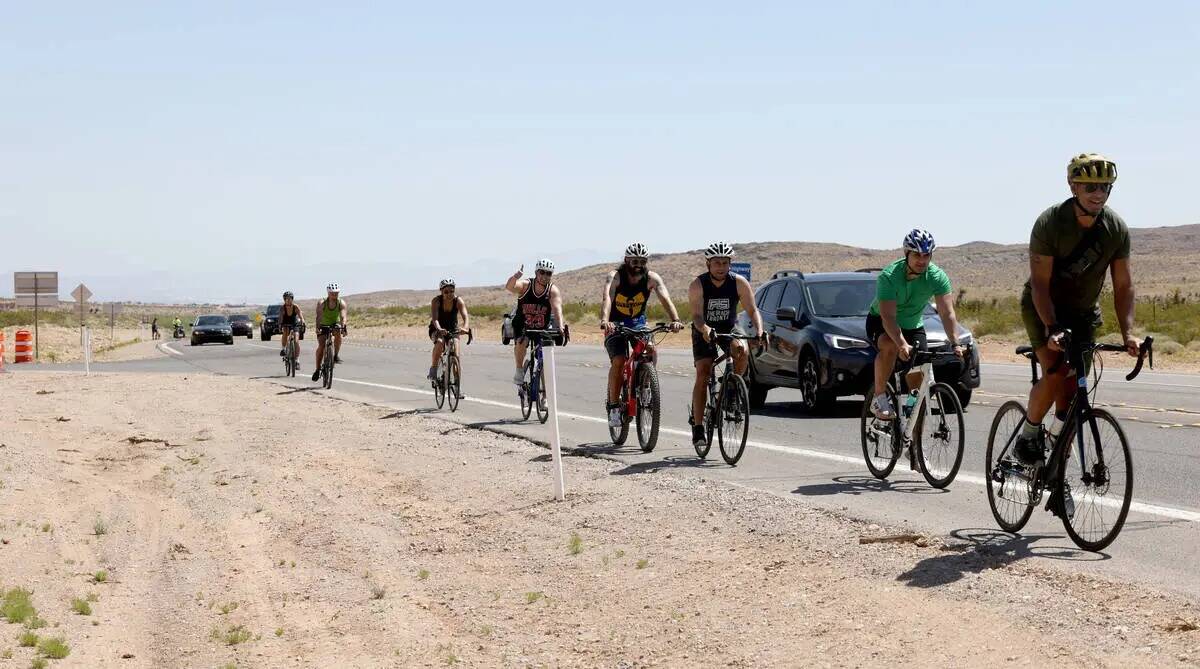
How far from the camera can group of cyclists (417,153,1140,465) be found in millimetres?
7109

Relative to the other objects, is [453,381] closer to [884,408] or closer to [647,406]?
[647,406]

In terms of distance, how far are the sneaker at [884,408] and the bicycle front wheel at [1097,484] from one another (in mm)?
2623

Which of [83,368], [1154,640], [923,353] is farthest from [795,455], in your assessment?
[83,368]

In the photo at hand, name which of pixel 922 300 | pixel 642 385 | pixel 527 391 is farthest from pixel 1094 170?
pixel 527 391

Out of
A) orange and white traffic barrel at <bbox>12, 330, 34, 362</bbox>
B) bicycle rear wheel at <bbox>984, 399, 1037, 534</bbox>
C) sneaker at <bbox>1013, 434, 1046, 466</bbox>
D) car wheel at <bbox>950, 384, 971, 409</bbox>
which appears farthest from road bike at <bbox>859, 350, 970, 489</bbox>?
orange and white traffic barrel at <bbox>12, 330, 34, 362</bbox>

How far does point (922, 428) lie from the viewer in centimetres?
1005

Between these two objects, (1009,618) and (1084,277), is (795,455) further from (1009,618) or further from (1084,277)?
(1009,618)

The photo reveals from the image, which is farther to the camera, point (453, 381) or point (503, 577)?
point (453, 381)

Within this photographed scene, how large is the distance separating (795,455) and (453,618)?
577 cm

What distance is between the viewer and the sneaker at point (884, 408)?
1015cm

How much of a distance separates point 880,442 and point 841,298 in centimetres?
720

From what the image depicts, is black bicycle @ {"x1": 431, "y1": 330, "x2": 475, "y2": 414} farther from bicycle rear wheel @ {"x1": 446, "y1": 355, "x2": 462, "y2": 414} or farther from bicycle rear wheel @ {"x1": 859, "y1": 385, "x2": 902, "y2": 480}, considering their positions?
bicycle rear wheel @ {"x1": 859, "y1": 385, "x2": 902, "y2": 480}

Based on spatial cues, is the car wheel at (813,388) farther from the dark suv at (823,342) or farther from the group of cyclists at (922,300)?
the group of cyclists at (922,300)

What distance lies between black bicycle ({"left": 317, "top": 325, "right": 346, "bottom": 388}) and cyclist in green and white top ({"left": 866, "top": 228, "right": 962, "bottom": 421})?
14.8 metres
